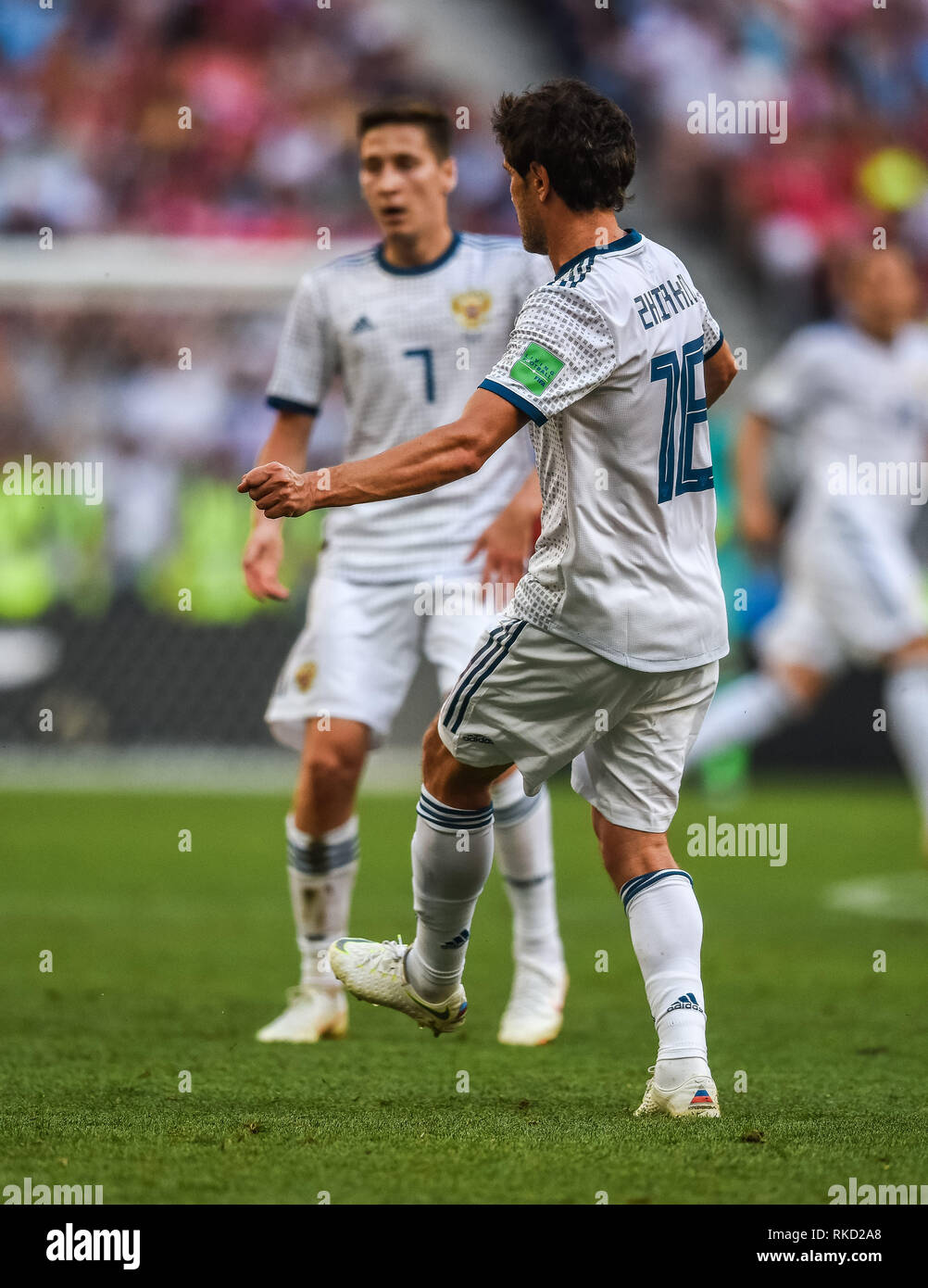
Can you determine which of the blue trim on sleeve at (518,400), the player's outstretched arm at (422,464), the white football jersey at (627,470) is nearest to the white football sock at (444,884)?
the white football jersey at (627,470)

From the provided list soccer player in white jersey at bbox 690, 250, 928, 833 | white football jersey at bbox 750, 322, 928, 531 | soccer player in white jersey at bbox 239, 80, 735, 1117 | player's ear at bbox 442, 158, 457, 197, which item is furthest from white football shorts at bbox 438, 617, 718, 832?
white football jersey at bbox 750, 322, 928, 531

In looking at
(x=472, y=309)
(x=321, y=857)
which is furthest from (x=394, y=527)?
(x=321, y=857)

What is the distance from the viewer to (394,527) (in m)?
4.70

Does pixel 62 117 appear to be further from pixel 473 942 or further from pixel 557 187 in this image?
pixel 557 187

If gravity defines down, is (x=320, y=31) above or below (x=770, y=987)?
above

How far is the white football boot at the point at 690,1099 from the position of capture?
3242 mm

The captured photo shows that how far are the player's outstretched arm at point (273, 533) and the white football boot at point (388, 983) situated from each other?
898 millimetres

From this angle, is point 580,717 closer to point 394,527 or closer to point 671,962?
point 671,962

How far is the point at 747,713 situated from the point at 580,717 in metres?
5.66

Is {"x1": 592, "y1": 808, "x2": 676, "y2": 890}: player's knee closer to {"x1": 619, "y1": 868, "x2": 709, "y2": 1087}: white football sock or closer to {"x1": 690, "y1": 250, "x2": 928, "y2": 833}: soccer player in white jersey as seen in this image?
{"x1": 619, "y1": 868, "x2": 709, "y2": 1087}: white football sock

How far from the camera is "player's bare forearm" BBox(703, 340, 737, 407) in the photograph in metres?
3.59

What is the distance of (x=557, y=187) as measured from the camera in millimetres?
3293
